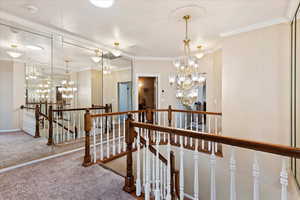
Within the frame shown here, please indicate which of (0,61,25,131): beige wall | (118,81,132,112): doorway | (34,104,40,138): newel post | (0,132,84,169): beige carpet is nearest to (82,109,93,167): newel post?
(0,132,84,169): beige carpet

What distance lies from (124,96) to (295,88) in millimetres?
4359

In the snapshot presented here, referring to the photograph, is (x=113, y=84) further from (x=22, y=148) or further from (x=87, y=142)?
(x=22, y=148)

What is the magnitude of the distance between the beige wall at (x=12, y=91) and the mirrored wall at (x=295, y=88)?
18.2ft

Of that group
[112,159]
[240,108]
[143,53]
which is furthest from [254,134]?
[143,53]

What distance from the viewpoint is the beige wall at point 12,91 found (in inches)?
142

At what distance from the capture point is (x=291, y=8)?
2.29 meters

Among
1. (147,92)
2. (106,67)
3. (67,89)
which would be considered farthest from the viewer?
(147,92)

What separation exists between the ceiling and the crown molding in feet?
0.13

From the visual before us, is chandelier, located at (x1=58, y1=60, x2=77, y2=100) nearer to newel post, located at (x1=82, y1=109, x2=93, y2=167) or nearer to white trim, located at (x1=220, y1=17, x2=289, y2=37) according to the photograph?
newel post, located at (x1=82, y1=109, x2=93, y2=167)

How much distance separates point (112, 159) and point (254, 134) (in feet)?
9.59

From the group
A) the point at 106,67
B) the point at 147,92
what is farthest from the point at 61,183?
the point at 147,92

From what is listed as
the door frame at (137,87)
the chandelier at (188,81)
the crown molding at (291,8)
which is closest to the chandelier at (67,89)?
the door frame at (137,87)

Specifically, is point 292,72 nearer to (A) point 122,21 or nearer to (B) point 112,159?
(A) point 122,21

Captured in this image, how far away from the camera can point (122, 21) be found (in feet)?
8.89
